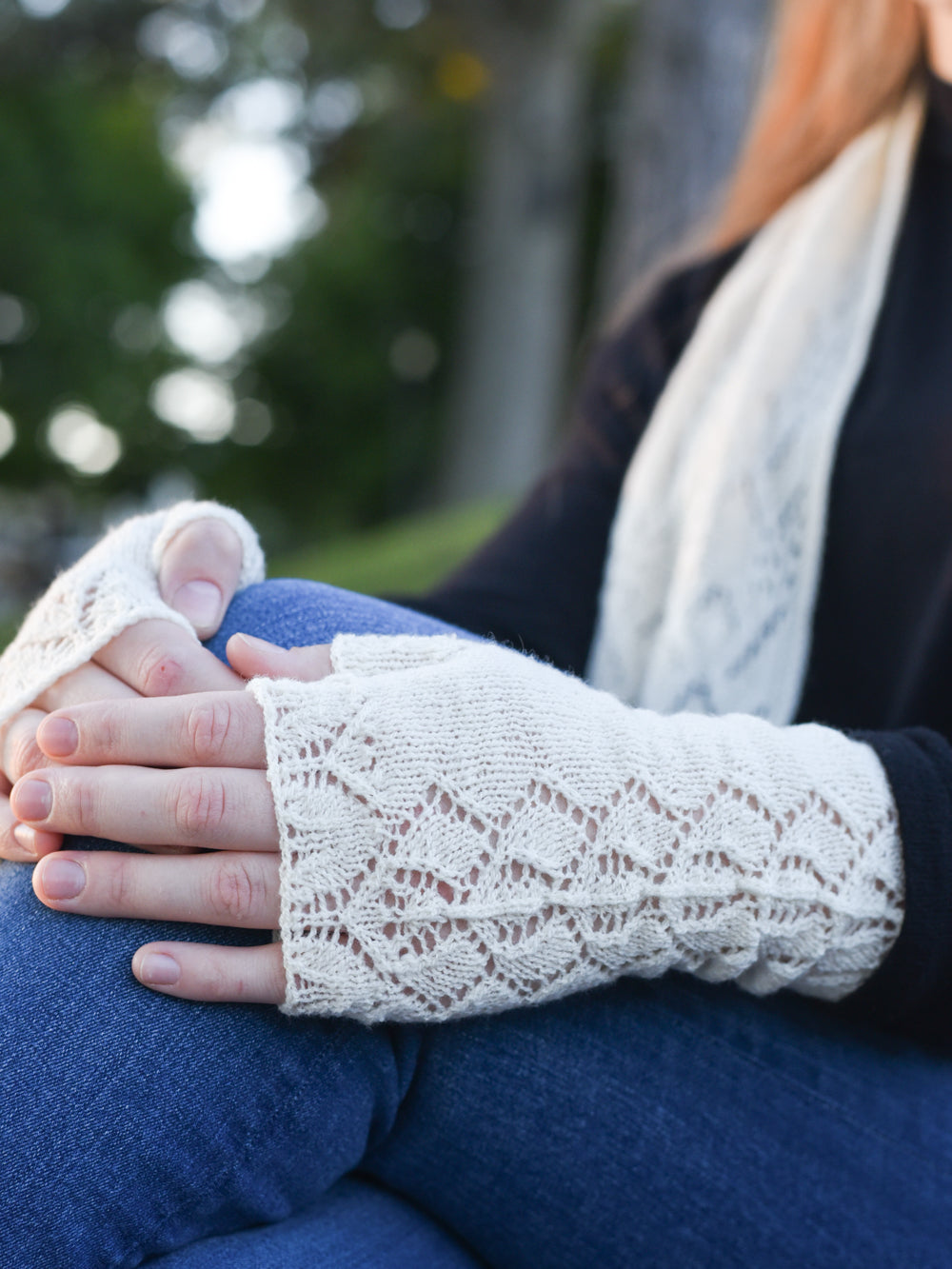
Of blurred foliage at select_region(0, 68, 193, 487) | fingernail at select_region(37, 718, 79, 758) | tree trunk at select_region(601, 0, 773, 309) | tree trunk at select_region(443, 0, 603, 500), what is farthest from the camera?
blurred foliage at select_region(0, 68, 193, 487)

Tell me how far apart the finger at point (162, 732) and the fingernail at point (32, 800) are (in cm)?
3

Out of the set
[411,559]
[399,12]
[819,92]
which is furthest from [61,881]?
[399,12]

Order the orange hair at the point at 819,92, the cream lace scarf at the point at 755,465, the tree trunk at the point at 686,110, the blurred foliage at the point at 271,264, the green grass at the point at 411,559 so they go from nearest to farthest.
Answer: the cream lace scarf at the point at 755,465, the orange hair at the point at 819,92, the green grass at the point at 411,559, the tree trunk at the point at 686,110, the blurred foliage at the point at 271,264

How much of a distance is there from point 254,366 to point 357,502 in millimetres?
1747

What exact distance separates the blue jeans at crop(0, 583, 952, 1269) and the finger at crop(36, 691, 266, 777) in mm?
118

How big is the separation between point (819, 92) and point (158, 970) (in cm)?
148

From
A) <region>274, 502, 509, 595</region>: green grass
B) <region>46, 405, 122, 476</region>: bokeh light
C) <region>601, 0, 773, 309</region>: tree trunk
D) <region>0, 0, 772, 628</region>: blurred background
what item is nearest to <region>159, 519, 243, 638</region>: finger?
<region>274, 502, 509, 595</region>: green grass

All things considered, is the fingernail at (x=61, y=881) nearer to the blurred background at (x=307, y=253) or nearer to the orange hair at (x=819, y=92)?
the orange hair at (x=819, y=92)

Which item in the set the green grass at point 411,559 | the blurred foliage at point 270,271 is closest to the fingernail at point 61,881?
the green grass at point 411,559

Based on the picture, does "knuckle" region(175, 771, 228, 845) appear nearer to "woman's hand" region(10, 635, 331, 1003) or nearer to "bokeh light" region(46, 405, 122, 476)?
"woman's hand" region(10, 635, 331, 1003)

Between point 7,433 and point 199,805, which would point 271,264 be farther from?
point 199,805

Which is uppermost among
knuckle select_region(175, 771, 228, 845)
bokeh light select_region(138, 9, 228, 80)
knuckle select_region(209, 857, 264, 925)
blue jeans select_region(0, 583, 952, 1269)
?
bokeh light select_region(138, 9, 228, 80)

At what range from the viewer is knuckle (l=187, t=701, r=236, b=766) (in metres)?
0.76

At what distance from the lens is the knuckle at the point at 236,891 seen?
74 centimetres
